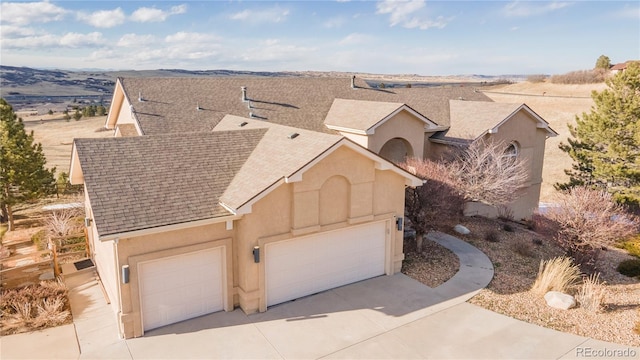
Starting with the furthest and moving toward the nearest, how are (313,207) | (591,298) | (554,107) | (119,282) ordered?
(554,107) < (313,207) < (591,298) < (119,282)

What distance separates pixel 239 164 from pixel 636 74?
84.8ft

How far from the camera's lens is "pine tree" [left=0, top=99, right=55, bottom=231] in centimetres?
2173

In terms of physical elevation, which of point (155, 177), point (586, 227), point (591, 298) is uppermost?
point (155, 177)

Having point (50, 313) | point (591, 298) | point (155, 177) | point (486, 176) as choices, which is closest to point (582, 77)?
point (486, 176)

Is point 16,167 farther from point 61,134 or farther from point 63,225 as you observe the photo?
point 61,134

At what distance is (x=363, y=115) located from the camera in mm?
21031

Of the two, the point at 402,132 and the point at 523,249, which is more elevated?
the point at 402,132

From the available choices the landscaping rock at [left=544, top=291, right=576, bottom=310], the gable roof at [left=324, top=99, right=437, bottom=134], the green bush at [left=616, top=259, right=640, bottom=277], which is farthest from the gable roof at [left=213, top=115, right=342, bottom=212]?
the green bush at [left=616, top=259, right=640, bottom=277]

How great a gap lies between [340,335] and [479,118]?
55.9 feet

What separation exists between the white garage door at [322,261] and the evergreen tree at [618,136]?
20.9m

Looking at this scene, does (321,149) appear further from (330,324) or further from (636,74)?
(636,74)

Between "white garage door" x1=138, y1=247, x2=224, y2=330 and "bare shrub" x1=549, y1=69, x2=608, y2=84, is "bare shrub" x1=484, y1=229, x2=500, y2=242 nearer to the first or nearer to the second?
"white garage door" x1=138, y1=247, x2=224, y2=330

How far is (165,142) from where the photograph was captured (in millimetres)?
13703

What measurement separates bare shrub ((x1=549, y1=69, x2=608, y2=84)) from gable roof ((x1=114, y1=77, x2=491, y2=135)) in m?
70.2
